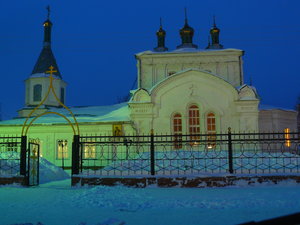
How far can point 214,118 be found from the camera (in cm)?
1933

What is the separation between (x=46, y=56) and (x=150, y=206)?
1001 inches

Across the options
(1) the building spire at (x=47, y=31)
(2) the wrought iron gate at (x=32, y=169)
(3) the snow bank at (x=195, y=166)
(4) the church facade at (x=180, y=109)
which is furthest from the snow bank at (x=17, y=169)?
(1) the building spire at (x=47, y=31)

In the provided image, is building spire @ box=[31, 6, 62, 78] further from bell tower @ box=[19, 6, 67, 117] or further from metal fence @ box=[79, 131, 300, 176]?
metal fence @ box=[79, 131, 300, 176]

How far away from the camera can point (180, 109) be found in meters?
19.4

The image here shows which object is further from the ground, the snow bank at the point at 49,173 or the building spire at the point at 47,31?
the building spire at the point at 47,31

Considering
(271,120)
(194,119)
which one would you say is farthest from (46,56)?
(271,120)

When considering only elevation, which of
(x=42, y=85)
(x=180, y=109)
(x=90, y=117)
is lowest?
(x=90, y=117)

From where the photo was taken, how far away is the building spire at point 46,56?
93.8 ft

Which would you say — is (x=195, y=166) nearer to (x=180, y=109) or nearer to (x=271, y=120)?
(x=180, y=109)

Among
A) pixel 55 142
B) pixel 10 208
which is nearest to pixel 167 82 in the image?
pixel 55 142

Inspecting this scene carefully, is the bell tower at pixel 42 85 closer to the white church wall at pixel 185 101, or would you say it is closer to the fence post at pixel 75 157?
the white church wall at pixel 185 101

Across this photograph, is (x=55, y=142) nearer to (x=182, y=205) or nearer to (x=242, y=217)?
(x=182, y=205)

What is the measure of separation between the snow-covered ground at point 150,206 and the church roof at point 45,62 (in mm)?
21057

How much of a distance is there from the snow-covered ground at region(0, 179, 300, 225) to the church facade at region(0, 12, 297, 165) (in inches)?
376
